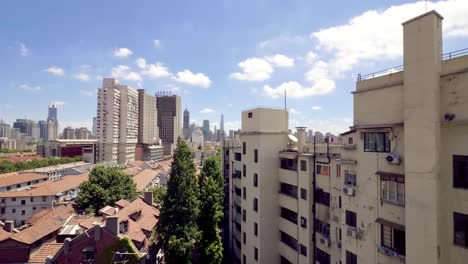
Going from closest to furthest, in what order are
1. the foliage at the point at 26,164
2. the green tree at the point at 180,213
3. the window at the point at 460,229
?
1. the window at the point at 460,229
2. the green tree at the point at 180,213
3. the foliage at the point at 26,164

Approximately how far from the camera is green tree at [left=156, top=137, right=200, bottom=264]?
27547 millimetres

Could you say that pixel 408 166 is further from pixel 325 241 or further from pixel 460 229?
pixel 325 241

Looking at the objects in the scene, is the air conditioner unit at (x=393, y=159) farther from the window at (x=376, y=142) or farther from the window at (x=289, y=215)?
the window at (x=289, y=215)

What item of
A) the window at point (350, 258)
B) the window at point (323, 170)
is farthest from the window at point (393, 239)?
the window at point (323, 170)

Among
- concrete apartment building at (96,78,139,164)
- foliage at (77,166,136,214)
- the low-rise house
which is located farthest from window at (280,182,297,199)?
concrete apartment building at (96,78,139,164)

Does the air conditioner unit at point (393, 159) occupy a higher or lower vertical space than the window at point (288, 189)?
A: higher

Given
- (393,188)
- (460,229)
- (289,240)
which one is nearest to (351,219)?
(393,188)

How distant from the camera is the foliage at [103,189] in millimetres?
47969

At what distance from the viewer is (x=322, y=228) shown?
22.6 m

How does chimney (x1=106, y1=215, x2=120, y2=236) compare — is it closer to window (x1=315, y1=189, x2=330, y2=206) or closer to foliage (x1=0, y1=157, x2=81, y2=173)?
window (x1=315, y1=189, x2=330, y2=206)

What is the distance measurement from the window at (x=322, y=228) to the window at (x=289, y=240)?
3462 mm

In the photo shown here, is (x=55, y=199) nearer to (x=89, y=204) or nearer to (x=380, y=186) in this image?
(x=89, y=204)

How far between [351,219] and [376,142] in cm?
540

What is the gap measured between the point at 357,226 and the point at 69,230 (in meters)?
31.5
